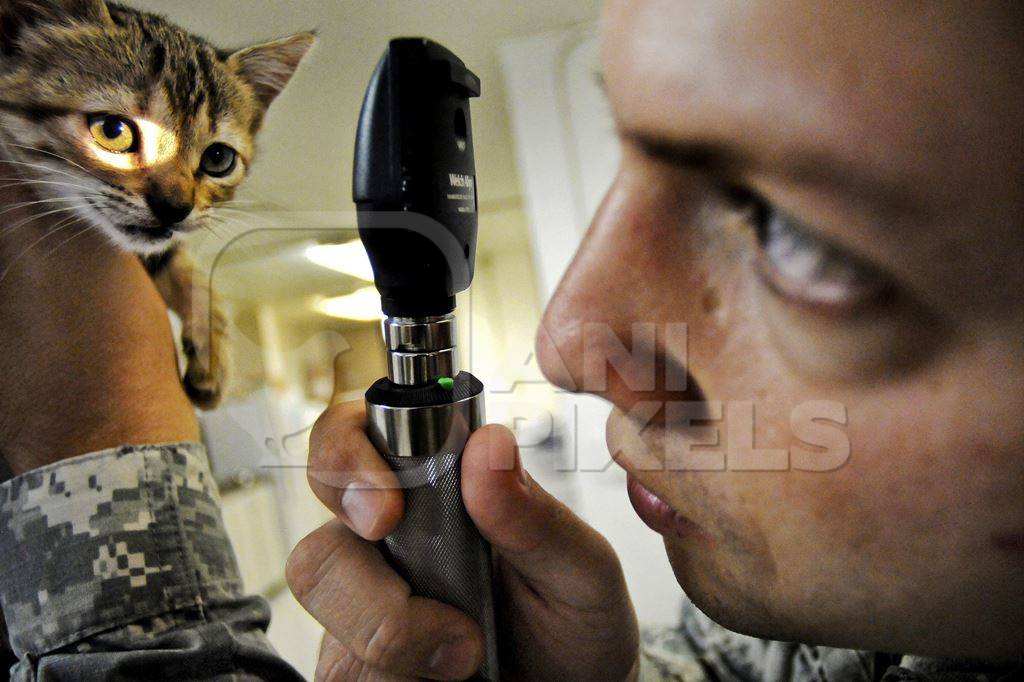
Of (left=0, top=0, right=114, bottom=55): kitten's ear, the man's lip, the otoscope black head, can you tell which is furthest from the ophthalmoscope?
(left=0, top=0, right=114, bottom=55): kitten's ear

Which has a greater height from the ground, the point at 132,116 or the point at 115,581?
the point at 132,116

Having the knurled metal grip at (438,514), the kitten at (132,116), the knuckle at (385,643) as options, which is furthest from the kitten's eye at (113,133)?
the knuckle at (385,643)

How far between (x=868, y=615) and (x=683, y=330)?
0.17 meters

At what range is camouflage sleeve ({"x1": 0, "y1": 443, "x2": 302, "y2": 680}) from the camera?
1.23ft

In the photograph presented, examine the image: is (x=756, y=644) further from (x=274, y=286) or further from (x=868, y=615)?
(x=274, y=286)

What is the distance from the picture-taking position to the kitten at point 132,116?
362mm

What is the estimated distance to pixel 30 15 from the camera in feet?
1.16

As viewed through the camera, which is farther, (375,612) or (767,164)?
(375,612)

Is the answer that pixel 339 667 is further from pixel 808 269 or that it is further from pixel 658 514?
pixel 808 269

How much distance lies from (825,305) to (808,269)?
19 millimetres

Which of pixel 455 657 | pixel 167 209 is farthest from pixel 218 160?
pixel 455 657

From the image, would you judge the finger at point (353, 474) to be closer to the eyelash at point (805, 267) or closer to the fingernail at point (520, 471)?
the fingernail at point (520, 471)

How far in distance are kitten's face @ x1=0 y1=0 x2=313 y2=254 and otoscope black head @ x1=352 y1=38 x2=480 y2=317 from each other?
18 centimetres

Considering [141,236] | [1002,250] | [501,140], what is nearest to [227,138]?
[141,236]
